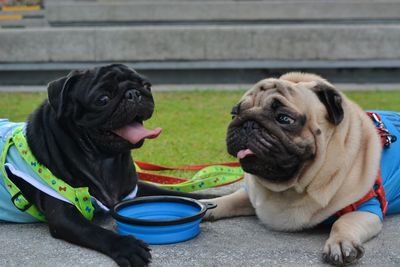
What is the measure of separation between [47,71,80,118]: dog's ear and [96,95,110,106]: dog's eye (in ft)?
0.63

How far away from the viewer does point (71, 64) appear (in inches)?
355

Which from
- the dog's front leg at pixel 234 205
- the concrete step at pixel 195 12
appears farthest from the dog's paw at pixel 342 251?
the concrete step at pixel 195 12

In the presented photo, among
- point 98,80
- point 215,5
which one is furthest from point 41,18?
point 98,80

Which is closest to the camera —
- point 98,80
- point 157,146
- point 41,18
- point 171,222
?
point 171,222

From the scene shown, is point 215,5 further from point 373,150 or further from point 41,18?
point 373,150

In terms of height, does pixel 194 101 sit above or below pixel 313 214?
below

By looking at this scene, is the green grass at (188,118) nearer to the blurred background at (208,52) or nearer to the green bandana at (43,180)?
the blurred background at (208,52)

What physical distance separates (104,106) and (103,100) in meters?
0.04

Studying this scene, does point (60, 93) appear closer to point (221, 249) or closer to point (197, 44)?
point (221, 249)

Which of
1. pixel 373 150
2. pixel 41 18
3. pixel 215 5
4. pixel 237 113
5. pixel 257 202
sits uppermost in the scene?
pixel 237 113

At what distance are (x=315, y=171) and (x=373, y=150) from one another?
1.41 feet

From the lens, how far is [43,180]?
307 centimetres

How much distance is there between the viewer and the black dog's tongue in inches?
120

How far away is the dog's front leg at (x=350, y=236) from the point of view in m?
2.66
